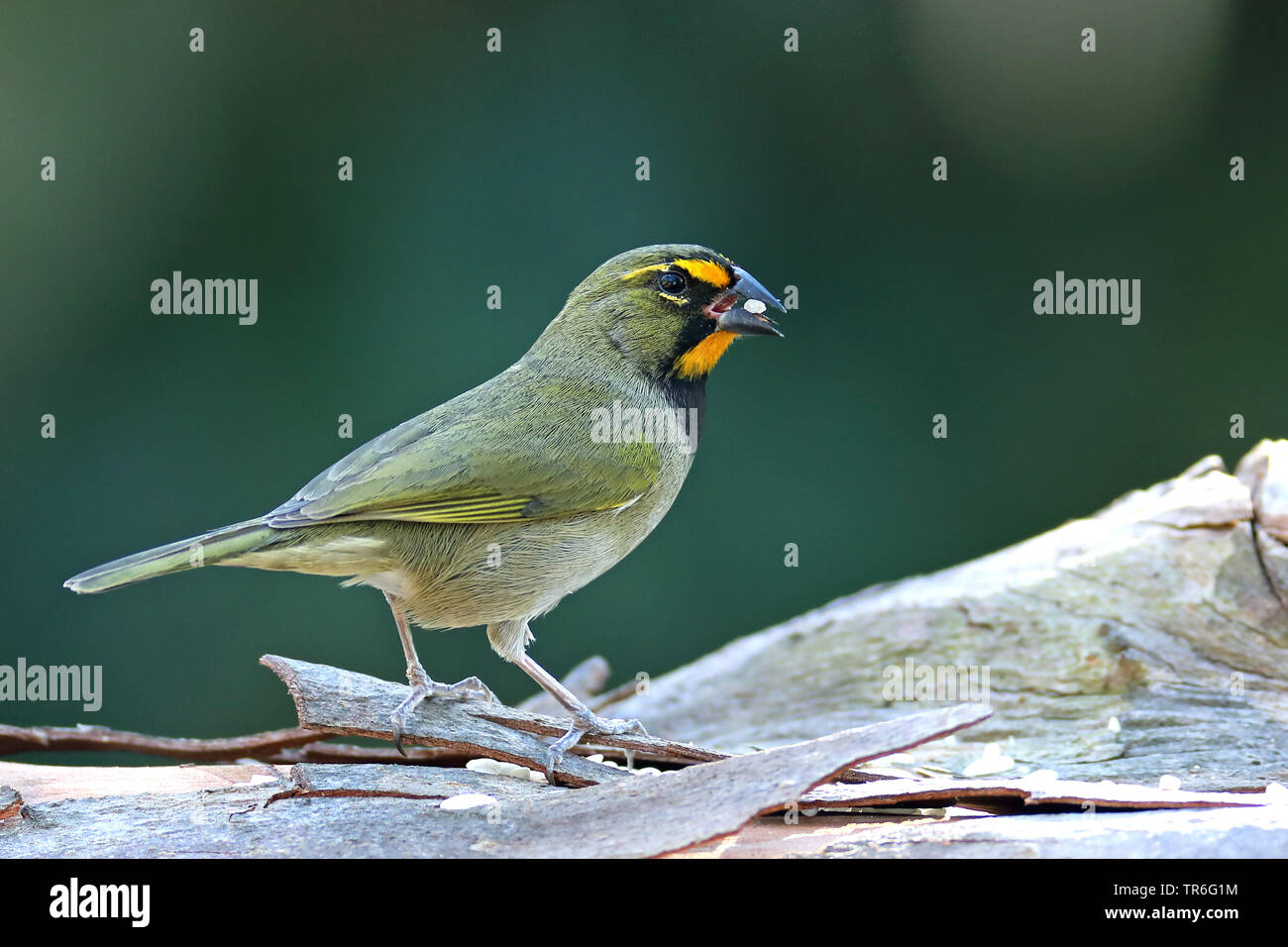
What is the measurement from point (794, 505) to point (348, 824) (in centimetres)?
467

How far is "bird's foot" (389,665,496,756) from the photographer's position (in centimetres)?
326

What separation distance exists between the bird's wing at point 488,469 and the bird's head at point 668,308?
0.94 feet

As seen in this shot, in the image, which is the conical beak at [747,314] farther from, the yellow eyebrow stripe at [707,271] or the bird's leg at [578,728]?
the bird's leg at [578,728]

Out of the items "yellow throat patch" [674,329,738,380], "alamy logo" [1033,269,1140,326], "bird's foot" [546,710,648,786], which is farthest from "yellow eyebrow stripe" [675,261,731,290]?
"alamy logo" [1033,269,1140,326]

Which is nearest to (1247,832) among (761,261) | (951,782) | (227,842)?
(951,782)

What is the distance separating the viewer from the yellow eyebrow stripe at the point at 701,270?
4387 mm

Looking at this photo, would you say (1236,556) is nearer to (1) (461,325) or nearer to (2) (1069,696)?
(2) (1069,696)

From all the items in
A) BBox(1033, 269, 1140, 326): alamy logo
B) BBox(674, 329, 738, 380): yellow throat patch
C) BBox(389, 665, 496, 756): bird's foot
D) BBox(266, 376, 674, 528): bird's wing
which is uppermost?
BBox(1033, 269, 1140, 326): alamy logo

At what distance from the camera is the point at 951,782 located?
9.37 feet

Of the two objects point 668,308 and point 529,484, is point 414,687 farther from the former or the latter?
point 668,308

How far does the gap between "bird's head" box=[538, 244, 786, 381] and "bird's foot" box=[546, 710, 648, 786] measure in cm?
137

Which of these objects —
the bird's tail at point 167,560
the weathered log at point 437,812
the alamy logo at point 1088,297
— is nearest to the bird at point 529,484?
the bird's tail at point 167,560

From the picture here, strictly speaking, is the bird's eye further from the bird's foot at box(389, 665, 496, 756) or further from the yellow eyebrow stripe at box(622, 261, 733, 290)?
the bird's foot at box(389, 665, 496, 756)
